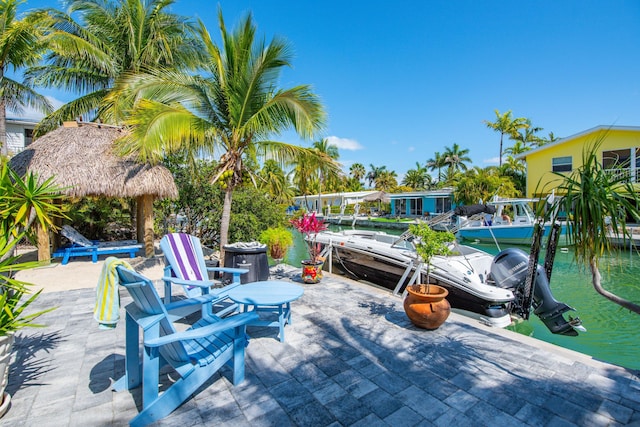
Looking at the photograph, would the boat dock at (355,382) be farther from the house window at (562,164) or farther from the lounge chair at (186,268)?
the house window at (562,164)

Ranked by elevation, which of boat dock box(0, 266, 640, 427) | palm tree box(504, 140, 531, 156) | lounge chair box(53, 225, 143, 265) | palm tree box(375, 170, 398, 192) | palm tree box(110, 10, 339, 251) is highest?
palm tree box(504, 140, 531, 156)

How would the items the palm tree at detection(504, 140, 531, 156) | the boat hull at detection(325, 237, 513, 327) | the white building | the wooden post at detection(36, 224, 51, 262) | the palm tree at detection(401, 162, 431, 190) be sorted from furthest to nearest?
1. the palm tree at detection(401, 162, 431, 190)
2. the palm tree at detection(504, 140, 531, 156)
3. the white building
4. the wooden post at detection(36, 224, 51, 262)
5. the boat hull at detection(325, 237, 513, 327)

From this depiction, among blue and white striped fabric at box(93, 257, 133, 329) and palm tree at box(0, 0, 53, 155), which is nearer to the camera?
blue and white striped fabric at box(93, 257, 133, 329)

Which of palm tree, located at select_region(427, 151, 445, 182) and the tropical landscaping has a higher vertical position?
palm tree, located at select_region(427, 151, 445, 182)

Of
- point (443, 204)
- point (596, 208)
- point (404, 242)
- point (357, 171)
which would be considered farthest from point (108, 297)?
point (357, 171)

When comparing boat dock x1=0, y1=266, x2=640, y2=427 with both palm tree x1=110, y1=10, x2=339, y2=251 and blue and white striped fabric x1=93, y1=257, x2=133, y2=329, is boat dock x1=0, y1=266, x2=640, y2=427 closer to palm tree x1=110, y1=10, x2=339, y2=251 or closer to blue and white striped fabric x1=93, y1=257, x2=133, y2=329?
blue and white striped fabric x1=93, y1=257, x2=133, y2=329

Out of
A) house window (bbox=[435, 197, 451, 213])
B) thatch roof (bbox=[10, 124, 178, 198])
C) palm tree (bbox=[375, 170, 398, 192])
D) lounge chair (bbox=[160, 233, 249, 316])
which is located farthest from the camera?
palm tree (bbox=[375, 170, 398, 192])

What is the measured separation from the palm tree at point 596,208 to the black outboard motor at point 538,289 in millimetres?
2566

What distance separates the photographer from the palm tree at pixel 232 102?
229 inches

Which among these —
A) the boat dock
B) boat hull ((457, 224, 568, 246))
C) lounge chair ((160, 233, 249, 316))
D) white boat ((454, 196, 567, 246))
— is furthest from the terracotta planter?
boat hull ((457, 224, 568, 246))

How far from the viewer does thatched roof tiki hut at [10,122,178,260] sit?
7.17m

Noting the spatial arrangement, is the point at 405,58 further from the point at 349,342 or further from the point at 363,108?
the point at 349,342

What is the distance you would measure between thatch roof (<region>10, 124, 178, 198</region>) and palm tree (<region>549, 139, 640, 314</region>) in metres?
8.20

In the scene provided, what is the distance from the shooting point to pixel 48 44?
27.7 feet
